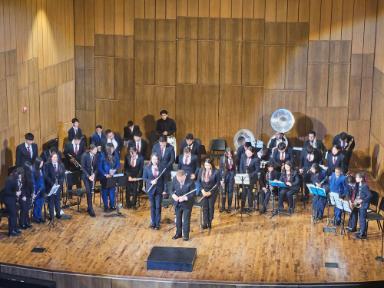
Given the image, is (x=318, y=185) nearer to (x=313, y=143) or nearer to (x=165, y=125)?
(x=313, y=143)

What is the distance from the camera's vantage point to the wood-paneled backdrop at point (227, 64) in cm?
1870

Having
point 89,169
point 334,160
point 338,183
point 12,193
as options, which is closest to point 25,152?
point 89,169

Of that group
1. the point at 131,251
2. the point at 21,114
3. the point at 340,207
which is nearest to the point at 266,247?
the point at 340,207

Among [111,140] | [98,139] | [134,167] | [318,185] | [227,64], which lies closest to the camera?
[318,185]

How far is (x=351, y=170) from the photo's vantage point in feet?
Answer: 61.4

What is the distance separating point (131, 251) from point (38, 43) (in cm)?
617

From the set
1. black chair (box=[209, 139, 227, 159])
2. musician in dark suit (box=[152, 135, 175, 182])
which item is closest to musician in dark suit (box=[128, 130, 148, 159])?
musician in dark suit (box=[152, 135, 175, 182])

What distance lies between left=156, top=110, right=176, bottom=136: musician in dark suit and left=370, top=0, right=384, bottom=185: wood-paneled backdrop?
15.9 ft

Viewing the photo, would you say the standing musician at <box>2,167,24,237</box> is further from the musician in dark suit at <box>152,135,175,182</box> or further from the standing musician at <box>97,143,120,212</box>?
the musician in dark suit at <box>152,135,175,182</box>

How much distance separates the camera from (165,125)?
720 inches

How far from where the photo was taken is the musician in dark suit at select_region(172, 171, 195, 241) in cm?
1366

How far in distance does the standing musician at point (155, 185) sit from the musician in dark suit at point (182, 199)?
2.04ft

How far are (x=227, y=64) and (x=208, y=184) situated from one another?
5668 mm

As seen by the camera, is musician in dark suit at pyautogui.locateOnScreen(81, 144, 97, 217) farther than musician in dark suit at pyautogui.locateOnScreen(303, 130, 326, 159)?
No
